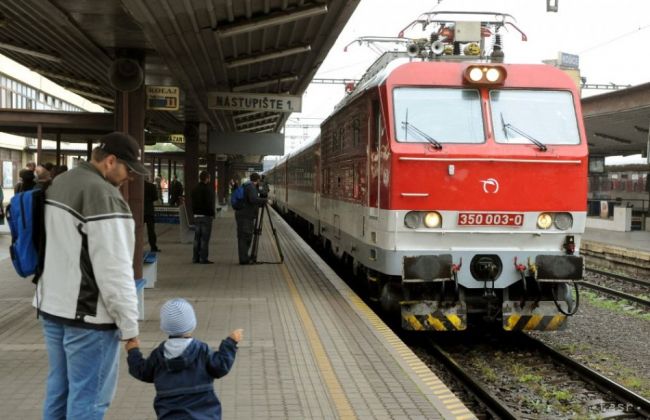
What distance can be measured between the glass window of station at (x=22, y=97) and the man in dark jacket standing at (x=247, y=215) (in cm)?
2241

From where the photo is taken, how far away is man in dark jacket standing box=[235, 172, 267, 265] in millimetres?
13500

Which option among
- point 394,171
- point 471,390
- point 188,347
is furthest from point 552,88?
point 188,347

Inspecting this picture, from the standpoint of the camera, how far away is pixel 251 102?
561 inches

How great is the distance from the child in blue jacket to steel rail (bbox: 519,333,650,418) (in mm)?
4618

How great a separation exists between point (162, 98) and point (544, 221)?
595cm

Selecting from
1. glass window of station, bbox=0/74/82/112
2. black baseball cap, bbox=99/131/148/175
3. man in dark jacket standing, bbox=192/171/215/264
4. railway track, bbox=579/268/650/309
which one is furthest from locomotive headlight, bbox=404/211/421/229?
glass window of station, bbox=0/74/82/112

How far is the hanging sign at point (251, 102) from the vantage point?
14.1m

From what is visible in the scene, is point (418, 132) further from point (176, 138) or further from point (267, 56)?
point (176, 138)

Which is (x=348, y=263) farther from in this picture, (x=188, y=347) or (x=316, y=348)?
(x=188, y=347)

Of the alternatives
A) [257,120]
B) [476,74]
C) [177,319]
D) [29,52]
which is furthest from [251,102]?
[177,319]

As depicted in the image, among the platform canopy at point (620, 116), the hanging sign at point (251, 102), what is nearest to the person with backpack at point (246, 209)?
the hanging sign at point (251, 102)

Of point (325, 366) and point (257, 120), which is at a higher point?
point (257, 120)

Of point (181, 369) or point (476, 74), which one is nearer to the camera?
point (181, 369)

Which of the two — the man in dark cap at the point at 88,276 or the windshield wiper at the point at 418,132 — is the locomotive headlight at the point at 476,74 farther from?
the man in dark cap at the point at 88,276
